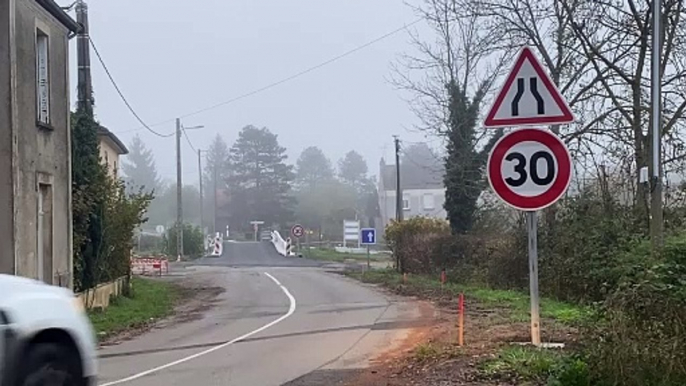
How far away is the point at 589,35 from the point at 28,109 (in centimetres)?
1114

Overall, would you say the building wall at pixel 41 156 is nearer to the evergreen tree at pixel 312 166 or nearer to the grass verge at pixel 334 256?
the grass verge at pixel 334 256

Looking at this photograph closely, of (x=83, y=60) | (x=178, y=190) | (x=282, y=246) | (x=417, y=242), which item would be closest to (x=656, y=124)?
(x=83, y=60)

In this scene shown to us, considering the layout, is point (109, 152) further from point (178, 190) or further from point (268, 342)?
point (268, 342)

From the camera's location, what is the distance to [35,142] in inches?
777

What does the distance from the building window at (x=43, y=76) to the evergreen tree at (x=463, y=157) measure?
17469 millimetres

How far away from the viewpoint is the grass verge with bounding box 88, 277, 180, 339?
20547 mm

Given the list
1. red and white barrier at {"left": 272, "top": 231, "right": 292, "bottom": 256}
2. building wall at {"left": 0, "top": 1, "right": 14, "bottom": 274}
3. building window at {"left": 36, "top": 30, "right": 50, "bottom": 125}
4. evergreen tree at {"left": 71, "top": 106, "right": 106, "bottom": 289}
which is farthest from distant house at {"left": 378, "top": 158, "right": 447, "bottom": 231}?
building wall at {"left": 0, "top": 1, "right": 14, "bottom": 274}

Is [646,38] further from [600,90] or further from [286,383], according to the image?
[286,383]

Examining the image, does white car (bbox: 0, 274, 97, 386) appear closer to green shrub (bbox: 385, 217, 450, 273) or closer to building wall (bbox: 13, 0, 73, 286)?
building wall (bbox: 13, 0, 73, 286)

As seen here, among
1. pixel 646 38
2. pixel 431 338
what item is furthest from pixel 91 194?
pixel 646 38

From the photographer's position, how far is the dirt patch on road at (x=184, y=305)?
19.2m

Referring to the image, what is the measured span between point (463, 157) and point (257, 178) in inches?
2973

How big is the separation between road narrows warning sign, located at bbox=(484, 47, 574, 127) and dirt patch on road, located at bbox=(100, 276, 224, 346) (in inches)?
442

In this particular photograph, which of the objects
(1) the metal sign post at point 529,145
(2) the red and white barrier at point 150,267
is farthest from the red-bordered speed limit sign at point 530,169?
(2) the red and white barrier at point 150,267
